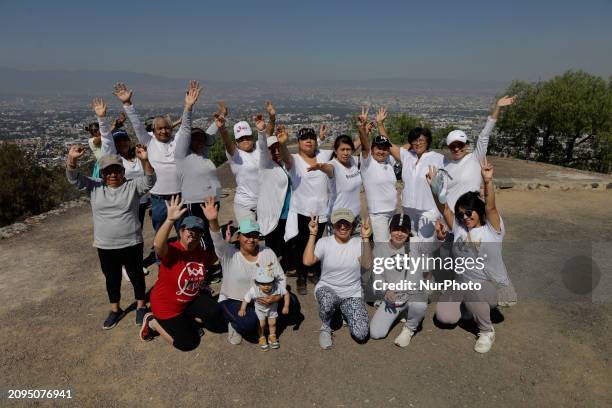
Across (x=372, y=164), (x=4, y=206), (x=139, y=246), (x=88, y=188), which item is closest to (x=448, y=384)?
(x=372, y=164)

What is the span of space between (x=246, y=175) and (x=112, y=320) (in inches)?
107

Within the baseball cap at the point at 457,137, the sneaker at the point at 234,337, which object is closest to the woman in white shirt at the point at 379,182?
the baseball cap at the point at 457,137

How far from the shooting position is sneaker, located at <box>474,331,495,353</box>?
4574mm

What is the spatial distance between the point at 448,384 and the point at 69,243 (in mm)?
8089

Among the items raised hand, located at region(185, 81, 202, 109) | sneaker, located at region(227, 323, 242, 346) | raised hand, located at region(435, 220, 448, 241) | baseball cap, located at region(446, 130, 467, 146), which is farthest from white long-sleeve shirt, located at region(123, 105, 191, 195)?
baseball cap, located at region(446, 130, 467, 146)

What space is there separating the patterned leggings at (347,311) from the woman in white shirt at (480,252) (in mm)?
1101

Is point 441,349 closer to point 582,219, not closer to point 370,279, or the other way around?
point 370,279

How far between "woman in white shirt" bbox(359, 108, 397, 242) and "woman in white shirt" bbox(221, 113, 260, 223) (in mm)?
1635

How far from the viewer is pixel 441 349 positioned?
4672 millimetres

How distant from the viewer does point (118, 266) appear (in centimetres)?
500

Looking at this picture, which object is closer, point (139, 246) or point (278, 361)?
point (278, 361)

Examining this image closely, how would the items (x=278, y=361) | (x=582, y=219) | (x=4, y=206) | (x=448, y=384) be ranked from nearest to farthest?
(x=448, y=384) < (x=278, y=361) < (x=582, y=219) < (x=4, y=206)

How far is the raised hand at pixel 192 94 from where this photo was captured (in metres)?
5.41

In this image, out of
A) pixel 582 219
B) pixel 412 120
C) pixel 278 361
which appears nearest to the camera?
pixel 278 361
